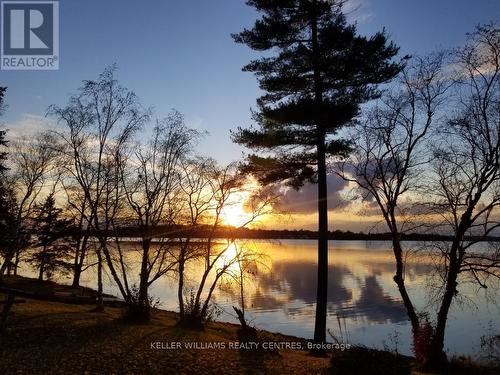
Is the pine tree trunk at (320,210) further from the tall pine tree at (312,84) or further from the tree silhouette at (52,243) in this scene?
the tree silhouette at (52,243)

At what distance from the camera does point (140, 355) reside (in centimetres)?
1277

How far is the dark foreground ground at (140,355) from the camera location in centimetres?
1134

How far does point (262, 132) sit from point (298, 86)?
8.32 ft

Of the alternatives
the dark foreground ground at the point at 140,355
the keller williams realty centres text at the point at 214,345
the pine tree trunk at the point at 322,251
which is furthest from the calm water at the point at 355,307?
the dark foreground ground at the point at 140,355

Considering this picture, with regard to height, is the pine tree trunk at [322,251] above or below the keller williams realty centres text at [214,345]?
above

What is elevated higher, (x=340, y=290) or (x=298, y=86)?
(x=298, y=86)

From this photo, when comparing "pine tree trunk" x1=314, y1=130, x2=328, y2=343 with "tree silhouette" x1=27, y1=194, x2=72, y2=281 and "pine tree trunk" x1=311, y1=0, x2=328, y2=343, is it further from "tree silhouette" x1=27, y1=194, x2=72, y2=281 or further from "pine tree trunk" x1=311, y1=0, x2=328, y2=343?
"tree silhouette" x1=27, y1=194, x2=72, y2=281

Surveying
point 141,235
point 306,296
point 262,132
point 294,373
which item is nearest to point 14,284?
point 141,235

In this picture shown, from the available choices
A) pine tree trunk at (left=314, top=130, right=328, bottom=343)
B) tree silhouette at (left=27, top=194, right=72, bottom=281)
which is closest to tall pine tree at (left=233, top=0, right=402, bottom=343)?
pine tree trunk at (left=314, top=130, right=328, bottom=343)

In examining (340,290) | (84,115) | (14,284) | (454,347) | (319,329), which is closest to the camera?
(319,329)

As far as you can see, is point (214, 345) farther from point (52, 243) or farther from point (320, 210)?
point (52, 243)

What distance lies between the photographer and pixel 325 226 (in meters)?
17.0

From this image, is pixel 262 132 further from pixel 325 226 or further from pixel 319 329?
pixel 319 329

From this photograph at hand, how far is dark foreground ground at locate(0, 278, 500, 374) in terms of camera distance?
37.2 feet
